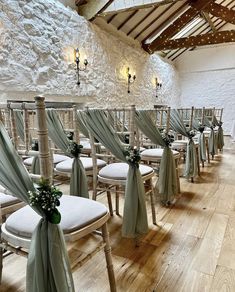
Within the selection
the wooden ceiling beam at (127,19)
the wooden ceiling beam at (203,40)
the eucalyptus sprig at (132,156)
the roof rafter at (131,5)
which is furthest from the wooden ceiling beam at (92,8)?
the eucalyptus sprig at (132,156)

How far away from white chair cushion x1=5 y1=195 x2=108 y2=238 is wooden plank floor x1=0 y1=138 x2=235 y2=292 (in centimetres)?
50

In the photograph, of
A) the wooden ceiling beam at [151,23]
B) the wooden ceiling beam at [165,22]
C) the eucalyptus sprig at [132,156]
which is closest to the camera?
the eucalyptus sprig at [132,156]

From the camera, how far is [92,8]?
4273 millimetres

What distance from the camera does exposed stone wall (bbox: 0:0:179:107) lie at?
3.04 metres

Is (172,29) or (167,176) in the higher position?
(172,29)

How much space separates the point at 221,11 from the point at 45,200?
6.64 m

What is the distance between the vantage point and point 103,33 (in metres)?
4.91

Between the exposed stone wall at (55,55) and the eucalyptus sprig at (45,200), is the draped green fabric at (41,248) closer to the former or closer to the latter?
the eucalyptus sprig at (45,200)

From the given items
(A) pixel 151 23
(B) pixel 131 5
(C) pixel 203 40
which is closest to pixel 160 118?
(B) pixel 131 5

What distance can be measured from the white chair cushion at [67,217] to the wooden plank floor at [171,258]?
0.50 metres

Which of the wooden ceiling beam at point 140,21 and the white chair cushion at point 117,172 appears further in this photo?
the wooden ceiling beam at point 140,21

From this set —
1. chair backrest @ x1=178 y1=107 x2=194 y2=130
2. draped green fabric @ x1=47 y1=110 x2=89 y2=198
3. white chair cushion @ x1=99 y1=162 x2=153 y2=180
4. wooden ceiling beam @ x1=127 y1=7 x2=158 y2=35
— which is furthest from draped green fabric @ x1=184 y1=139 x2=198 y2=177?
wooden ceiling beam @ x1=127 y1=7 x2=158 y2=35

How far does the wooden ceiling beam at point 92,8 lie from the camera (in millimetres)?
4223

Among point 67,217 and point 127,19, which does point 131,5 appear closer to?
point 127,19
